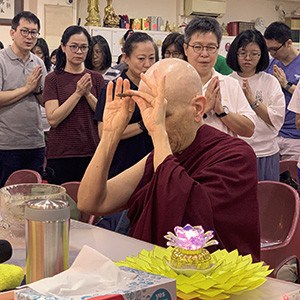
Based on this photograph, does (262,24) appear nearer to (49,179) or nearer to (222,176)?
(49,179)

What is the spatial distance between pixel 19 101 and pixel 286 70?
1.66 m

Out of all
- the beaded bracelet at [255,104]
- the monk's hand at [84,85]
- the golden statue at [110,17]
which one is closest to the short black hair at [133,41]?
the monk's hand at [84,85]

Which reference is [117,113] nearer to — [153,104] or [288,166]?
[153,104]

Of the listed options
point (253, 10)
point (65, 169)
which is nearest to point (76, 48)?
point (65, 169)

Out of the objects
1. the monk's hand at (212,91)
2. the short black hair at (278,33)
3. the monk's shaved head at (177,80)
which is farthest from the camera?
the short black hair at (278,33)

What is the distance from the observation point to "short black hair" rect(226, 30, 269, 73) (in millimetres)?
3156

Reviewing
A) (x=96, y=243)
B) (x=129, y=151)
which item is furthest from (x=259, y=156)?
(x=96, y=243)

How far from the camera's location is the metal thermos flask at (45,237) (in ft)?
3.25

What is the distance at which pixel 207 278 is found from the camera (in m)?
1.06

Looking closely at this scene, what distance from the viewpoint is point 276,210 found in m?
2.40

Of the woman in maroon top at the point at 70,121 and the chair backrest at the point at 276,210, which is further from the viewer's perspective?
the woman in maroon top at the point at 70,121

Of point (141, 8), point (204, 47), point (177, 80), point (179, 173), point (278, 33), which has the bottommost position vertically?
point (179, 173)

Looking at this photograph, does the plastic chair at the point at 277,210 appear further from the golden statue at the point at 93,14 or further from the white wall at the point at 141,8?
the white wall at the point at 141,8

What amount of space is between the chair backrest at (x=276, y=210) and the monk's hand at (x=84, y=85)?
1207mm
